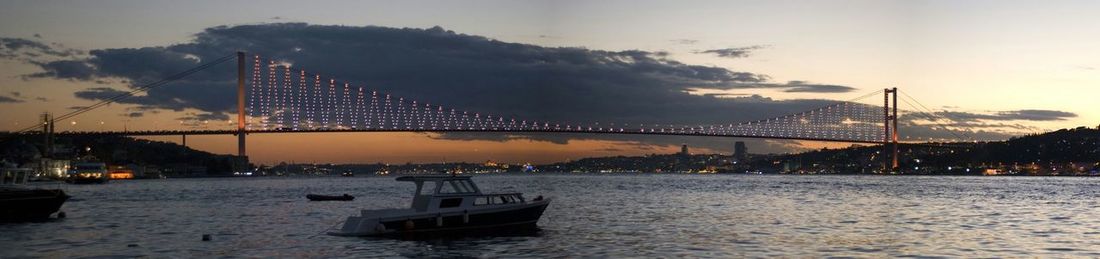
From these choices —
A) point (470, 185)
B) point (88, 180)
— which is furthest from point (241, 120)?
point (470, 185)

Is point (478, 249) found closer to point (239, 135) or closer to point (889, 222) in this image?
point (889, 222)

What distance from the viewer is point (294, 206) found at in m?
61.2

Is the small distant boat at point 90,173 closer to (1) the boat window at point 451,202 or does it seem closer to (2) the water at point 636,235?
(2) the water at point 636,235

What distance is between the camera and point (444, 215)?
3375cm

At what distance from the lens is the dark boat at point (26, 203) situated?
4206cm

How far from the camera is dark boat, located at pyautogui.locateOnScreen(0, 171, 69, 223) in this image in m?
42.1

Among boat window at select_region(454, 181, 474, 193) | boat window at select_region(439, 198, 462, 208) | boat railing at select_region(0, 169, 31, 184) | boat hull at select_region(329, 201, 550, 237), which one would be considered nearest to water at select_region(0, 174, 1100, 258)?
boat hull at select_region(329, 201, 550, 237)

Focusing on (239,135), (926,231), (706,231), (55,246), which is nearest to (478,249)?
(706,231)

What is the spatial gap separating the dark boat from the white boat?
608 inches

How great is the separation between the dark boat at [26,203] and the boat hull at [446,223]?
51.1ft

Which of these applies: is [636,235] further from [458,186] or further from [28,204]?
[28,204]

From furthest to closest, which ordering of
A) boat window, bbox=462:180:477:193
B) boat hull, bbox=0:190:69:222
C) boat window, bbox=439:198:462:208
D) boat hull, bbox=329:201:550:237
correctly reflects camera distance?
1. boat hull, bbox=0:190:69:222
2. boat window, bbox=462:180:477:193
3. boat window, bbox=439:198:462:208
4. boat hull, bbox=329:201:550:237

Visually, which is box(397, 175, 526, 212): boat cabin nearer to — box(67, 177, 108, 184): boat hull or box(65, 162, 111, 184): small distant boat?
box(67, 177, 108, 184): boat hull

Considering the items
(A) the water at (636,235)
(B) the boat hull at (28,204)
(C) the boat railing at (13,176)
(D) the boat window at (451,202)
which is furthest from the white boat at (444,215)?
(C) the boat railing at (13,176)
